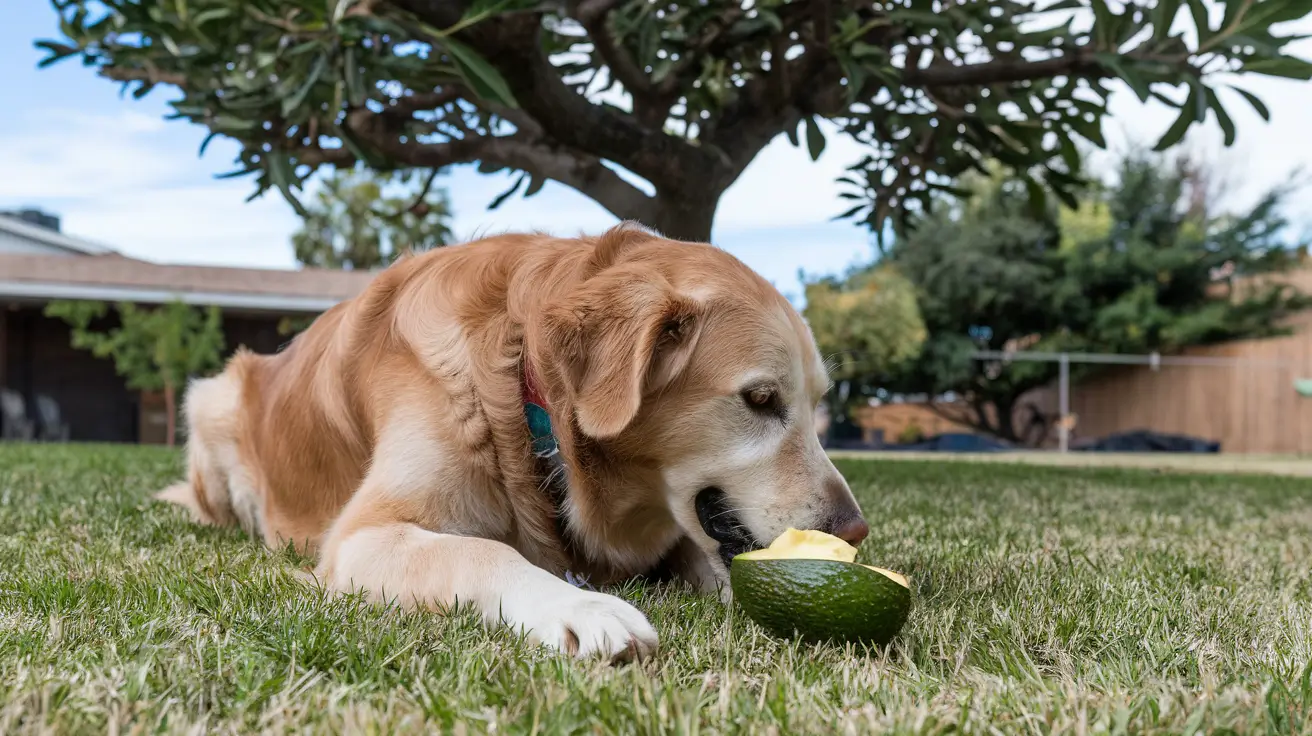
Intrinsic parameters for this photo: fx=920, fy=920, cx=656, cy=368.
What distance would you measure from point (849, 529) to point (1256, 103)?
3844 millimetres

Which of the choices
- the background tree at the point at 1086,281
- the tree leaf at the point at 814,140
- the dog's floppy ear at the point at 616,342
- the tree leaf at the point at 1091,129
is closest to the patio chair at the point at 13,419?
the tree leaf at the point at 814,140

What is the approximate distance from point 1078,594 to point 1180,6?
10.6 ft

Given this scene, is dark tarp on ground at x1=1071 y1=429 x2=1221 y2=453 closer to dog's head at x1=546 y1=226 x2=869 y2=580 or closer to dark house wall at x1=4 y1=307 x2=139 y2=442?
dog's head at x1=546 y1=226 x2=869 y2=580

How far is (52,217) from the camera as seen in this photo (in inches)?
1005

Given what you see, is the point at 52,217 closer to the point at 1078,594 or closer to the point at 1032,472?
the point at 1032,472

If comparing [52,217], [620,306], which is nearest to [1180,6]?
[620,306]

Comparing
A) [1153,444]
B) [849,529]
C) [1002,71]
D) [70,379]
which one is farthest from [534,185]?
[1153,444]

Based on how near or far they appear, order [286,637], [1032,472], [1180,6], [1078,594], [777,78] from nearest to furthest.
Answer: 1. [286,637]
2. [1078,594]
3. [1180,6]
4. [777,78]
5. [1032,472]

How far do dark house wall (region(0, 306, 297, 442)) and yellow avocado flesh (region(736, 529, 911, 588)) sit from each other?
19.0 meters

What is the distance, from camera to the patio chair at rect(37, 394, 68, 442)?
54.7ft

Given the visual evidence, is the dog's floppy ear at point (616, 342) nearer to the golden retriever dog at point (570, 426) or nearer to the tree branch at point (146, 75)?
the golden retriever dog at point (570, 426)

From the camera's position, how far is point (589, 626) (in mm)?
1630

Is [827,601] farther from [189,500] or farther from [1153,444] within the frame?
[1153,444]

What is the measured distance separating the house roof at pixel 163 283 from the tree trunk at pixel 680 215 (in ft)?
38.2
